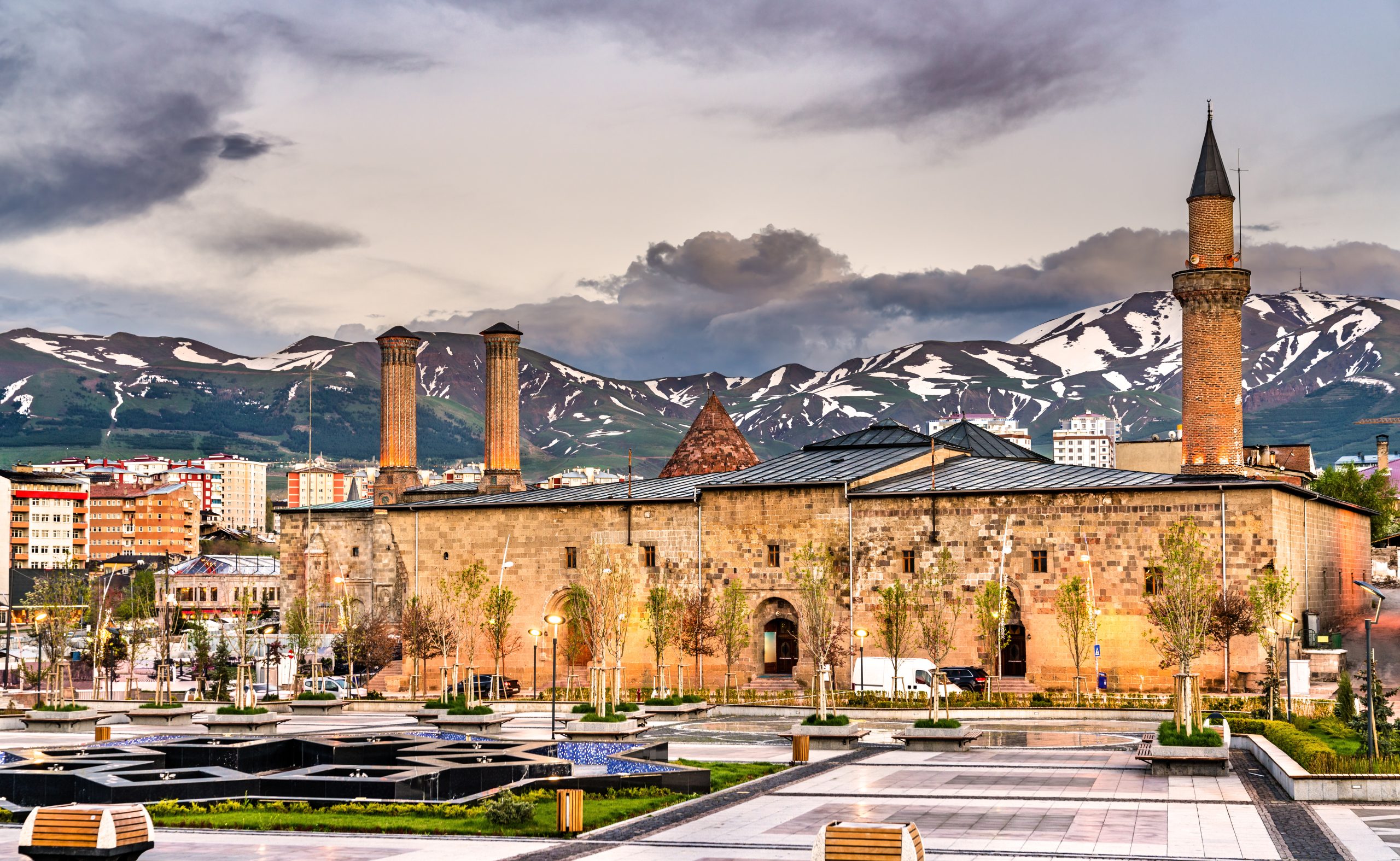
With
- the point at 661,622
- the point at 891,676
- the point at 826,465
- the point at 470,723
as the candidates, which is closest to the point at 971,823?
the point at 470,723

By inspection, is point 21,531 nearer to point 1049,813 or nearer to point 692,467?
point 692,467

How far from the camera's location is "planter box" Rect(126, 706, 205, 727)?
34.7 m

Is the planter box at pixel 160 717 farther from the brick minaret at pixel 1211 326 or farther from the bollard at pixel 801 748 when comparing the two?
the brick minaret at pixel 1211 326

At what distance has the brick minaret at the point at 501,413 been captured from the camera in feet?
204

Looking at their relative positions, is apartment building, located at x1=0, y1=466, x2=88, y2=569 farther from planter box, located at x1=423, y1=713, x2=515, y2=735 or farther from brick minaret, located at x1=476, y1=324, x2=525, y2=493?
planter box, located at x1=423, y1=713, x2=515, y2=735

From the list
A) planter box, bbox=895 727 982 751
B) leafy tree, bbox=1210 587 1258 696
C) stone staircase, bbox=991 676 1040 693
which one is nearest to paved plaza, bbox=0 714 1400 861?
planter box, bbox=895 727 982 751

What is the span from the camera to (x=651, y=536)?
1997 inches

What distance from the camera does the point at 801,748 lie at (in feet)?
78.6

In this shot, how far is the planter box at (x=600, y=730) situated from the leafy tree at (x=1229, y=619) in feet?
61.5

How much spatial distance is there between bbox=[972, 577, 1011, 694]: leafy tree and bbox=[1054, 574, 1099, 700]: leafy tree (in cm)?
162

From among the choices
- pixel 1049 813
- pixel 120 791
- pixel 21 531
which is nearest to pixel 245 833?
pixel 120 791

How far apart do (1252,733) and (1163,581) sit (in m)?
15.4

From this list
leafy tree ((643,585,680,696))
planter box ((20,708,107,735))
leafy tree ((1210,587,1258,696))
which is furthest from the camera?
leafy tree ((643,585,680,696))

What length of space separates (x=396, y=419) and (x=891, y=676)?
99.5 ft
